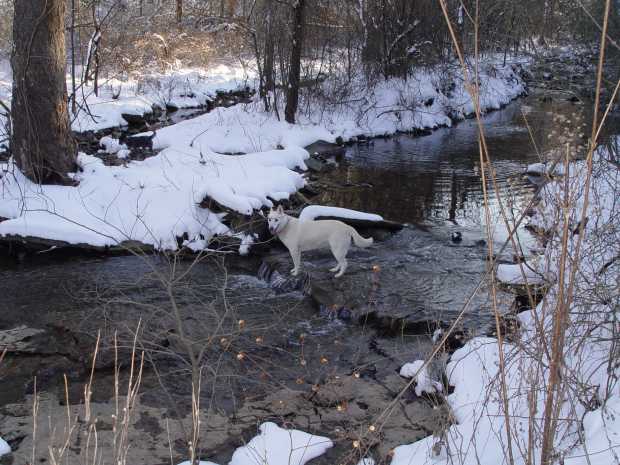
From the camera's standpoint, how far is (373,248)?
968 centimetres

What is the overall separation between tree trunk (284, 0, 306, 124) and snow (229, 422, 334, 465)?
13225mm

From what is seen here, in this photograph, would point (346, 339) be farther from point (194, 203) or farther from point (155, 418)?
point (194, 203)

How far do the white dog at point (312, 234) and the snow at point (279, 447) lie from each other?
11.6 ft

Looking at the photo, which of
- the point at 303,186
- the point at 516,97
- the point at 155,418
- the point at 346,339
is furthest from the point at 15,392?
the point at 516,97

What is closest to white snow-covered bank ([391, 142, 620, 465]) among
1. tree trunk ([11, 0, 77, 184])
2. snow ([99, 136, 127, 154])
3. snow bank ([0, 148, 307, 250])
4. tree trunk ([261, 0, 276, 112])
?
snow bank ([0, 148, 307, 250])

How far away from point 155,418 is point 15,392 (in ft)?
4.96

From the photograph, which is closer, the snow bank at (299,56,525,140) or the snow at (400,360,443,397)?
the snow at (400,360,443,397)

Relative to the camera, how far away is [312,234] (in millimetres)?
8492

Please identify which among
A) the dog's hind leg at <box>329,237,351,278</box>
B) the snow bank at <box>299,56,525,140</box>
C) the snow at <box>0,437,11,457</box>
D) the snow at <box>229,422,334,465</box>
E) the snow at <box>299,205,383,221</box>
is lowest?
the snow at <box>229,422,334,465</box>

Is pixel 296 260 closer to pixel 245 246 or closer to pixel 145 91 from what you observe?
pixel 245 246

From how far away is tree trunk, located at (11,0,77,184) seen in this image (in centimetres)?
985

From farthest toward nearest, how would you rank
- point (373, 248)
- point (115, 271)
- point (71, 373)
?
point (373, 248) → point (115, 271) → point (71, 373)

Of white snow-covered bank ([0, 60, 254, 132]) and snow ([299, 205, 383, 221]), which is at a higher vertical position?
white snow-covered bank ([0, 60, 254, 132])

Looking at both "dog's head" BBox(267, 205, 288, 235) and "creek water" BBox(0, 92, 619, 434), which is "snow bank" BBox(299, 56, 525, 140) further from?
"dog's head" BBox(267, 205, 288, 235)
